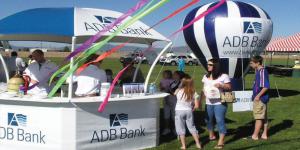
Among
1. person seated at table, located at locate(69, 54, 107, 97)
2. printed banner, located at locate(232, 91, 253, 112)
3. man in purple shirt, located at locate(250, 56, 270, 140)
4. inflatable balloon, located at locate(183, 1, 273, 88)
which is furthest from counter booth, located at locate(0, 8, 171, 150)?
inflatable balloon, located at locate(183, 1, 273, 88)

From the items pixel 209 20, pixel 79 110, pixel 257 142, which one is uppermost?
pixel 209 20

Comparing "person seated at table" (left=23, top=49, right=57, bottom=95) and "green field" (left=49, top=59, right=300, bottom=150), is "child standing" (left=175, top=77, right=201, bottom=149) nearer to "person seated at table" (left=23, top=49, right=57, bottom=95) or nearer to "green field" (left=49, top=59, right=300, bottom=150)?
"green field" (left=49, top=59, right=300, bottom=150)

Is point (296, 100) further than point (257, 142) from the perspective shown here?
Yes

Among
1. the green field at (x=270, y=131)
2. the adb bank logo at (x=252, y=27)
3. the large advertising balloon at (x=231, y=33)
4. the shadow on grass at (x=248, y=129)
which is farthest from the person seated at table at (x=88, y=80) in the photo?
the adb bank logo at (x=252, y=27)

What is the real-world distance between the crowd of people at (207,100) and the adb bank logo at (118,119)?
933mm

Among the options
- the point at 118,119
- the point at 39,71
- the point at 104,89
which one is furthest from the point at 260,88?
the point at 39,71

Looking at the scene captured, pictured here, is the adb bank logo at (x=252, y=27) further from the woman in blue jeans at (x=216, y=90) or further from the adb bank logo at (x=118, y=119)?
the adb bank logo at (x=118, y=119)

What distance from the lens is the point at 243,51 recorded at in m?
16.7

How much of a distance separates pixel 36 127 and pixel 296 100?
1217cm

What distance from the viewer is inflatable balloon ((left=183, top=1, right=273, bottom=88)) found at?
16.2 meters

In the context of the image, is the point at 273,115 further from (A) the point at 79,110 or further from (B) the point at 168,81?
(A) the point at 79,110

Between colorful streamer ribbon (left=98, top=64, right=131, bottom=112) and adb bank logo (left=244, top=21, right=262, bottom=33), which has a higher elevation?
adb bank logo (left=244, top=21, right=262, bottom=33)

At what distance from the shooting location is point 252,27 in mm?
16297

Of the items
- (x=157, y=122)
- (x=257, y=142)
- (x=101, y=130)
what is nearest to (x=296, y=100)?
(x=257, y=142)
